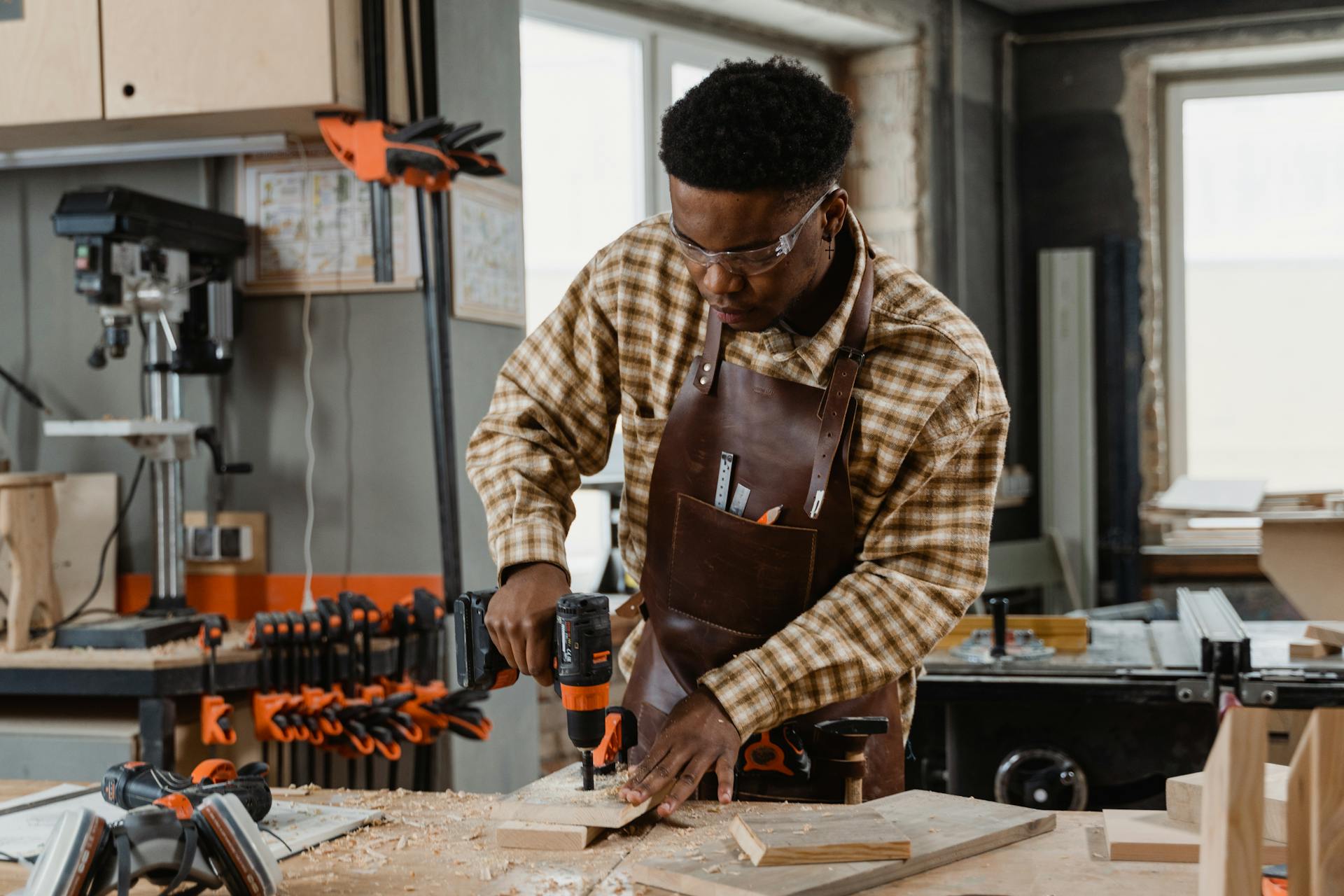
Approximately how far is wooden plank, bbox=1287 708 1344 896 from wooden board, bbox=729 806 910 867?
381 mm

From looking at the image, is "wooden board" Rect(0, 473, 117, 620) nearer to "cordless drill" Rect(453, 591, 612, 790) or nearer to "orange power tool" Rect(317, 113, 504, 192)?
"orange power tool" Rect(317, 113, 504, 192)

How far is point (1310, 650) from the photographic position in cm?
275

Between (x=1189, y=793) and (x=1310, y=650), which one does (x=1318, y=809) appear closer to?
(x=1189, y=793)

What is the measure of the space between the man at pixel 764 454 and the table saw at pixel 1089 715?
2.63 ft

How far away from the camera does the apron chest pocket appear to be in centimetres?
181

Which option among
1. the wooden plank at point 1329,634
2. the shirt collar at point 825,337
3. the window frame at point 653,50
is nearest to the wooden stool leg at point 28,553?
the shirt collar at point 825,337

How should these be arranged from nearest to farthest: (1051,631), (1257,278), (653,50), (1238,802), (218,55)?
(1238,802), (218,55), (1051,631), (653,50), (1257,278)

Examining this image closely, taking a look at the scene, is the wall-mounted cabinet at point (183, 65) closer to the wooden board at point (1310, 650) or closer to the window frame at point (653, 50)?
the window frame at point (653, 50)

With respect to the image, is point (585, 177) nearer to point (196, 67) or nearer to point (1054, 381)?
point (196, 67)

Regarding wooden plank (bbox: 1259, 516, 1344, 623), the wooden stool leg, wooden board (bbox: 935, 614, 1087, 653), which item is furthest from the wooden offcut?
wooden plank (bbox: 1259, 516, 1344, 623)

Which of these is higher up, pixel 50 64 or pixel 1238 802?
pixel 50 64

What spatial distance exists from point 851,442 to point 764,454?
123 mm

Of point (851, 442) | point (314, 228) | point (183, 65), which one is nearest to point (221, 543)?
point (314, 228)

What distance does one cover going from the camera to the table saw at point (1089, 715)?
8.46 ft
